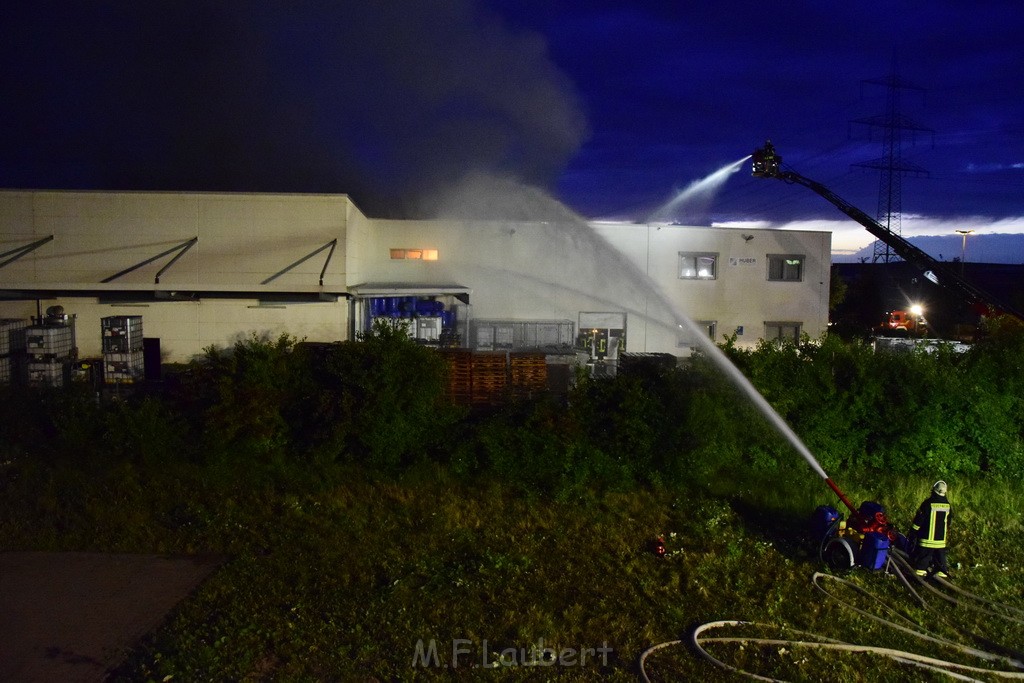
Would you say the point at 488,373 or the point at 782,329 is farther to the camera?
the point at 782,329

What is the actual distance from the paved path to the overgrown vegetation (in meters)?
0.37

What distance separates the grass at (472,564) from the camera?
5465mm

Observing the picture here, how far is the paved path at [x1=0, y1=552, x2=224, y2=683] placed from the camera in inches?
203

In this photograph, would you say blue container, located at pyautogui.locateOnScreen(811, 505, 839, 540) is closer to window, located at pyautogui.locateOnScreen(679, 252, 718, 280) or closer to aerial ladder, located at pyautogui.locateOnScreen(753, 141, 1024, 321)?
window, located at pyautogui.locateOnScreen(679, 252, 718, 280)

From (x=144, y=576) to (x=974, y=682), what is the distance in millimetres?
7515

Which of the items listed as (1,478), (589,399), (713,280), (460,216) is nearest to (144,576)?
(1,478)

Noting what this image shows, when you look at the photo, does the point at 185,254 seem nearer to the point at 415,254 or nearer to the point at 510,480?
the point at 415,254

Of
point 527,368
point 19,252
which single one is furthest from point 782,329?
point 19,252

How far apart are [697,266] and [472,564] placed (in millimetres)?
19041

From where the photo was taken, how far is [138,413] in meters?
9.28

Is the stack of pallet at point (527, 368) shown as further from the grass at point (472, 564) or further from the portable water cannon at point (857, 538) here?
the portable water cannon at point (857, 538)

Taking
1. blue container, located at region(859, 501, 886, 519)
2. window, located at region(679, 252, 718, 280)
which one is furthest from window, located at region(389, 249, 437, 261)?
blue container, located at region(859, 501, 886, 519)

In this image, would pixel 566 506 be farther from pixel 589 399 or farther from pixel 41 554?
pixel 41 554

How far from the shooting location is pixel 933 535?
6.95m
